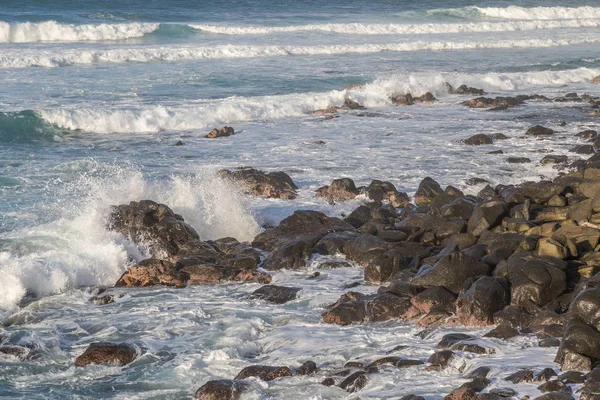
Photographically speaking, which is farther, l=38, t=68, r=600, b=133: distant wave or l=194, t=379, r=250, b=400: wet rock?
l=38, t=68, r=600, b=133: distant wave

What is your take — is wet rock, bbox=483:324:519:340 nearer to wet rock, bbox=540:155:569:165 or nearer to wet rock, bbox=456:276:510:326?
wet rock, bbox=456:276:510:326

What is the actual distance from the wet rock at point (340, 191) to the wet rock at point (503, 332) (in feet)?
23.8

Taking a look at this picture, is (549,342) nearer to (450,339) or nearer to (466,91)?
(450,339)

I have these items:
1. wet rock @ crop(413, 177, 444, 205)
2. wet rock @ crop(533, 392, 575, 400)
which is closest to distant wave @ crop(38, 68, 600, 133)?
wet rock @ crop(413, 177, 444, 205)

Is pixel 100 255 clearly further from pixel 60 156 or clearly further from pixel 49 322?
pixel 60 156

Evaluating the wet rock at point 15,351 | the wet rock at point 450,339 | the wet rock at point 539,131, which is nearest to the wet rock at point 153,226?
the wet rock at point 15,351

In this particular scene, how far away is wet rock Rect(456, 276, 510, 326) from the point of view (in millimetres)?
10164

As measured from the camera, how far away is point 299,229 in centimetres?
1446

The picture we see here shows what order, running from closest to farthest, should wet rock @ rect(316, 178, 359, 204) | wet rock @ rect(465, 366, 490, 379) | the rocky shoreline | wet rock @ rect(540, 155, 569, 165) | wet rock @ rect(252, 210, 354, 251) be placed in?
wet rock @ rect(465, 366, 490, 379) → the rocky shoreline → wet rock @ rect(252, 210, 354, 251) → wet rock @ rect(316, 178, 359, 204) → wet rock @ rect(540, 155, 569, 165)

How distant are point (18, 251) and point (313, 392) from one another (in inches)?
270

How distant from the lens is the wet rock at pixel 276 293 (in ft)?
38.5

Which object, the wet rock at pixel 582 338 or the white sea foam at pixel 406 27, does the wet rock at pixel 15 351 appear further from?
the white sea foam at pixel 406 27

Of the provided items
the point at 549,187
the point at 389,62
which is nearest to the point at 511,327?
the point at 549,187

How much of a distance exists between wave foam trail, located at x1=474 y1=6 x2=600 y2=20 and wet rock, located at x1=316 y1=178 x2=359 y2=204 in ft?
162
